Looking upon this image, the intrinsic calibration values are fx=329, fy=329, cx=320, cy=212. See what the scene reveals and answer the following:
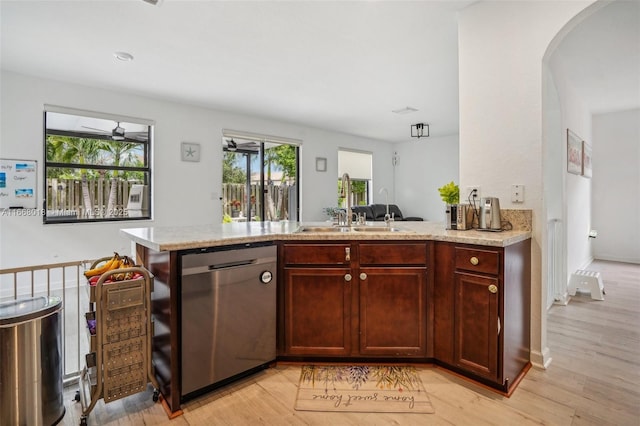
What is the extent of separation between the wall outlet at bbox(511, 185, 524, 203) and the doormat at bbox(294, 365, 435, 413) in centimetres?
133

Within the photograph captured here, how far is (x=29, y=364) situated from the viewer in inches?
61.1

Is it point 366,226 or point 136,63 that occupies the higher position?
point 136,63

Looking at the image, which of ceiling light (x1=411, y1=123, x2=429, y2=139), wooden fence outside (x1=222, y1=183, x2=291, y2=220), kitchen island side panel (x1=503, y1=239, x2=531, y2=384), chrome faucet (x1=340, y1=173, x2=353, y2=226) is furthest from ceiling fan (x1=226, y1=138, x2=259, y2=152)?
kitchen island side panel (x1=503, y1=239, x2=531, y2=384)

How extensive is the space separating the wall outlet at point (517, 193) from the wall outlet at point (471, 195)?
22 centimetres

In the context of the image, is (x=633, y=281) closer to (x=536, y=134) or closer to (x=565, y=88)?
(x=565, y=88)

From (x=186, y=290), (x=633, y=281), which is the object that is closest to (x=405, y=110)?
(x=633, y=281)

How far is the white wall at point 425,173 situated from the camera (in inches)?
313

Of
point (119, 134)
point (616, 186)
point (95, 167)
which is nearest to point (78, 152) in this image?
point (95, 167)

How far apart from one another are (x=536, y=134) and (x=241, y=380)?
2473 mm

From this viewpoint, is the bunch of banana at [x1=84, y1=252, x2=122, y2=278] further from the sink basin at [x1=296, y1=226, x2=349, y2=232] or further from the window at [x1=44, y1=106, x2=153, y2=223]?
the window at [x1=44, y1=106, x2=153, y2=223]

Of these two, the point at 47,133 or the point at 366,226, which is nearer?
the point at 366,226

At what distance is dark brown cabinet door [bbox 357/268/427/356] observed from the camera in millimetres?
2127

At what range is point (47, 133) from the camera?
4289mm

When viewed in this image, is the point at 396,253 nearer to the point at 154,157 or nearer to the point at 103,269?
the point at 103,269
